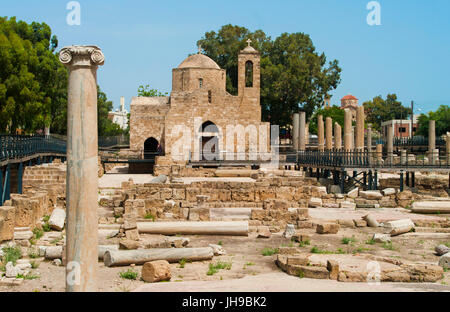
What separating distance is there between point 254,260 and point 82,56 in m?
6.25

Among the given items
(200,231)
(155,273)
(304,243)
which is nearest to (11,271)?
(155,273)

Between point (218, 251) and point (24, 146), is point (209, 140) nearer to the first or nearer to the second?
point (24, 146)

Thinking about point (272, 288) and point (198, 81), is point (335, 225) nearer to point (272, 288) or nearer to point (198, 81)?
point (272, 288)

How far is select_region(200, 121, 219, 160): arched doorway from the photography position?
39.9 m

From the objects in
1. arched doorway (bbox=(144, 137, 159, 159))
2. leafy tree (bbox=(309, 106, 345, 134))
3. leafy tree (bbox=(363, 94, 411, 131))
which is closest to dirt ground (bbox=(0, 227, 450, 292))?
arched doorway (bbox=(144, 137, 159, 159))

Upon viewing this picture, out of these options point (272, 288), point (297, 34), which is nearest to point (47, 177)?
point (272, 288)

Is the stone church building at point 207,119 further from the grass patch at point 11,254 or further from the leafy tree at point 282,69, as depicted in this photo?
the grass patch at point 11,254

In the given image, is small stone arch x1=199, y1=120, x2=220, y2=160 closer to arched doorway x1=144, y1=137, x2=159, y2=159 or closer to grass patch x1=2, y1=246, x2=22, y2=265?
arched doorway x1=144, y1=137, x2=159, y2=159

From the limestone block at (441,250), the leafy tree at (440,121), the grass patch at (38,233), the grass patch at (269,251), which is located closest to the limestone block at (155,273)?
the grass patch at (269,251)

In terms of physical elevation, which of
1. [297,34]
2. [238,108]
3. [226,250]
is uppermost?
[297,34]

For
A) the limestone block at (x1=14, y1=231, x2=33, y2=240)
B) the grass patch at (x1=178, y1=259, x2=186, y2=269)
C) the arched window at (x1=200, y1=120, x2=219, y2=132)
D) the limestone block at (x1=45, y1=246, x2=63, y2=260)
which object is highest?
the arched window at (x1=200, y1=120, x2=219, y2=132)

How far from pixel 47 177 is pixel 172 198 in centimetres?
563

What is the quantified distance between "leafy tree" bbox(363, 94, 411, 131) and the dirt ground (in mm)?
83844

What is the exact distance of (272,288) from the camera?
8523 mm
